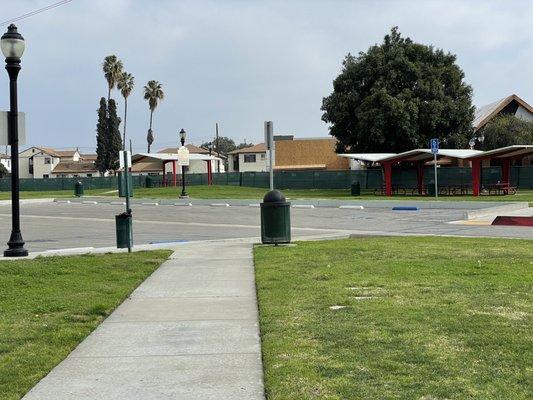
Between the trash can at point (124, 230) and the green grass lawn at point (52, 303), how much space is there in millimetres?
651

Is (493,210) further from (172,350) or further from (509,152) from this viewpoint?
(172,350)

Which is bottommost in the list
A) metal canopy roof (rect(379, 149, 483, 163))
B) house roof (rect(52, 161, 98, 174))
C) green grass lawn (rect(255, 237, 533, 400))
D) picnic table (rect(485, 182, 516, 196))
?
green grass lawn (rect(255, 237, 533, 400))

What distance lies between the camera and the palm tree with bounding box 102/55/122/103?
300 feet

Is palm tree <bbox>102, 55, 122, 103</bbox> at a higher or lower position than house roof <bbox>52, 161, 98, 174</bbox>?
higher

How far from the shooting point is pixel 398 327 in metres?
6.70

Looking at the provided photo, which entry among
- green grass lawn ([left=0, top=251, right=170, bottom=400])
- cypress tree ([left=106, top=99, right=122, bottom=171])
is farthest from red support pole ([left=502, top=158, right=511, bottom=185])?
cypress tree ([left=106, top=99, right=122, bottom=171])

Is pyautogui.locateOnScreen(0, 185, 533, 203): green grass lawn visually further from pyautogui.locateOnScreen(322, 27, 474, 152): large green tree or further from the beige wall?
the beige wall

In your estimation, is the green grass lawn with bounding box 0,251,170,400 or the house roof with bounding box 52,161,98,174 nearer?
the green grass lawn with bounding box 0,251,170,400

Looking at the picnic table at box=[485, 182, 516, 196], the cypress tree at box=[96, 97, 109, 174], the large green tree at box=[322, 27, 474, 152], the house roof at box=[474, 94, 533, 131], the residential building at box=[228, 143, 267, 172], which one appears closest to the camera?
the picnic table at box=[485, 182, 516, 196]

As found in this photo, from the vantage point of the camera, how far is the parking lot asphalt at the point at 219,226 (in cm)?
1920

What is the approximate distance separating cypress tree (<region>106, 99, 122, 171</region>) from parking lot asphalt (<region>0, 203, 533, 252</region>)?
61536 mm

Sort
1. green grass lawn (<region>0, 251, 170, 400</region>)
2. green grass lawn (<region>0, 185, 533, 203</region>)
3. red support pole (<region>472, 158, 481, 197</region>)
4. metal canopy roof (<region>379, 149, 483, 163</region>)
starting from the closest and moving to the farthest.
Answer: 1. green grass lawn (<region>0, 251, 170, 400</region>)
2. green grass lawn (<region>0, 185, 533, 203</region>)
3. red support pole (<region>472, 158, 481, 197</region>)
4. metal canopy roof (<region>379, 149, 483, 163</region>)

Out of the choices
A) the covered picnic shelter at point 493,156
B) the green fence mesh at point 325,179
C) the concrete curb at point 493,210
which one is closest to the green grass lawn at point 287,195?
the covered picnic shelter at point 493,156

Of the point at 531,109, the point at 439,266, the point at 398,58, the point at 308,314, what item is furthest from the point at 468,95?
the point at 308,314
